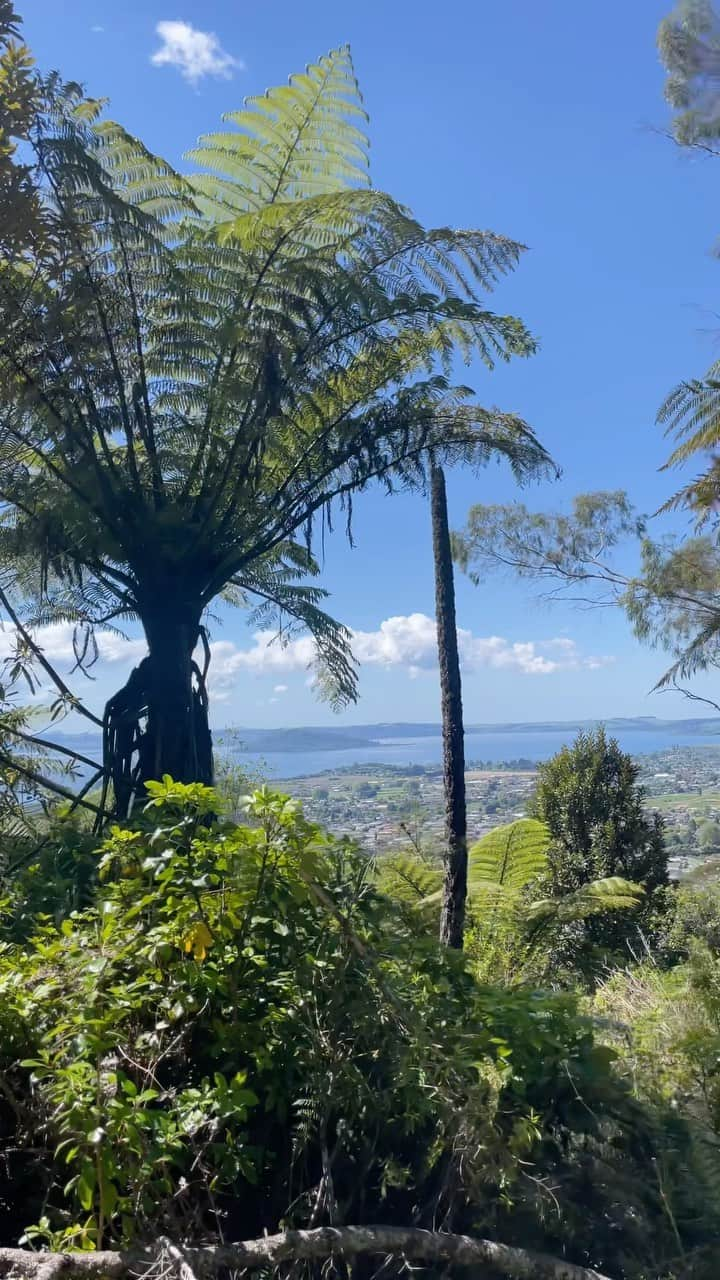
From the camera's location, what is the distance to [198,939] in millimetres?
1451

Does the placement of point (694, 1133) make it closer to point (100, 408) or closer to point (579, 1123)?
point (579, 1123)

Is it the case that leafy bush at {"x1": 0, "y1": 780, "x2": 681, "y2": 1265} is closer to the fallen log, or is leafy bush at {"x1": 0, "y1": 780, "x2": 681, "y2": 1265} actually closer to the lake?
the fallen log

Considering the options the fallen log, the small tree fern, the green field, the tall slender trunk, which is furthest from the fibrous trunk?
the green field

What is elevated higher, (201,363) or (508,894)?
(201,363)

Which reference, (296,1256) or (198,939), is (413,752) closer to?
(198,939)

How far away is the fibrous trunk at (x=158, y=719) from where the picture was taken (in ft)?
10.5

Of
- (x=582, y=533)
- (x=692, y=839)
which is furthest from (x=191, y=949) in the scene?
(x=692, y=839)

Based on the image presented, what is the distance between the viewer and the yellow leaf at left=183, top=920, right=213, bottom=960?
1451 mm

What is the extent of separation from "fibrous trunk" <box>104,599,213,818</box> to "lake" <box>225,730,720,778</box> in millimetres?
5432

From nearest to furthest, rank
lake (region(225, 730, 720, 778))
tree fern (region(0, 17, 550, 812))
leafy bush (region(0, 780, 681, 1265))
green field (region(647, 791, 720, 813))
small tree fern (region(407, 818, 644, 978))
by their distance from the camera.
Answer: leafy bush (region(0, 780, 681, 1265)) < tree fern (region(0, 17, 550, 812)) < small tree fern (region(407, 818, 644, 978)) < lake (region(225, 730, 720, 778)) < green field (region(647, 791, 720, 813))

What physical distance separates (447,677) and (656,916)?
128 inches

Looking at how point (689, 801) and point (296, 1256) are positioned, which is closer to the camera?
point (296, 1256)

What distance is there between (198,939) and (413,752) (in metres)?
12.6

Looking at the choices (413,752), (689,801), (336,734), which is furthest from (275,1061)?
(689,801)
